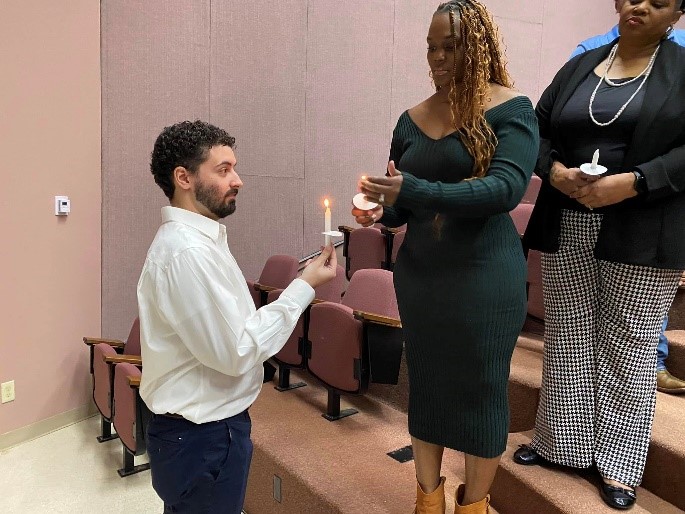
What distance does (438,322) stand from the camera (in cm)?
108

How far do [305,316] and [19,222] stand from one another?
1.26 meters

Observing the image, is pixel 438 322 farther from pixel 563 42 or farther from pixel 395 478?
pixel 563 42

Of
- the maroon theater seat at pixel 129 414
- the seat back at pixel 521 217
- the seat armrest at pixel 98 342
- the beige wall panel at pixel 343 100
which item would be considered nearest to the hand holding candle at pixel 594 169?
the seat back at pixel 521 217

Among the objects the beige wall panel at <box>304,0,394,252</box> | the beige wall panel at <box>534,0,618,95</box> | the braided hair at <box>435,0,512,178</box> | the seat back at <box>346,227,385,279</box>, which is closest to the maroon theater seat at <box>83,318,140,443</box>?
the seat back at <box>346,227,385,279</box>

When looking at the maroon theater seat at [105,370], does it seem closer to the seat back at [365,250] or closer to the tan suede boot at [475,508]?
the seat back at [365,250]

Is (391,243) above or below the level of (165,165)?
below

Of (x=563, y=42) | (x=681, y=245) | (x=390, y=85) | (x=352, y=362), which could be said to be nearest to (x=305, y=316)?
(x=352, y=362)

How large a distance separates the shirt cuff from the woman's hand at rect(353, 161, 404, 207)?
0.83 feet

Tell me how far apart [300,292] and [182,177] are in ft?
1.06

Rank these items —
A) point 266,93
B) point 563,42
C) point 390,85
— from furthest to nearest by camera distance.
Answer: point 563,42 < point 390,85 < point 266,93

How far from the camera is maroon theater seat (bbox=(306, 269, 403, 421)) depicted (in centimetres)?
193

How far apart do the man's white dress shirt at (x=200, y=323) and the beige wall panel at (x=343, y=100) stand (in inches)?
90.7

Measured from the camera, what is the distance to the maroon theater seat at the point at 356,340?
193cm

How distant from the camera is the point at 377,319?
74.6 inches
